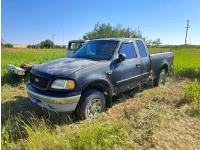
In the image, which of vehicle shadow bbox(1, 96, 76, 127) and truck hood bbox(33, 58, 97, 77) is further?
vehicle shadow bbox(1, 96, 76, 127)

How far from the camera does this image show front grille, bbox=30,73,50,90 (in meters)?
4.76

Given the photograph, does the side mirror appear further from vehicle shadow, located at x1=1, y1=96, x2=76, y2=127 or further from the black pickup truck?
vehicle shadow, located at x1=1, y1=96, x2=76, y2=127

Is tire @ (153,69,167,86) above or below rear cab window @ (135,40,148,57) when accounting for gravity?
below

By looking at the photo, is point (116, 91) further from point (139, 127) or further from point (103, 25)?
point (103, 25)

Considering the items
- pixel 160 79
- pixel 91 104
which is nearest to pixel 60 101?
pixel 91 104

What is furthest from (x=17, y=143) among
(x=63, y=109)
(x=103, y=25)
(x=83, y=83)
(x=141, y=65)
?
(x=103, y=25)

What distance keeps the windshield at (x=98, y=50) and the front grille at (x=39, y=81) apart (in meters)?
1.46

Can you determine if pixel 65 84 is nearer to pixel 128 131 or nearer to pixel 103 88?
pixel 103 88

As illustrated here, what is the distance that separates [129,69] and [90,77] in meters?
1.51

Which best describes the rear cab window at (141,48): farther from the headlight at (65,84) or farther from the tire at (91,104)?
the headlight at (65,84)

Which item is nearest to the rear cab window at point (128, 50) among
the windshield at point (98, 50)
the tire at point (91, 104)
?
the windshield at point (98, 50)

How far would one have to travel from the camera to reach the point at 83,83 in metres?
4.68

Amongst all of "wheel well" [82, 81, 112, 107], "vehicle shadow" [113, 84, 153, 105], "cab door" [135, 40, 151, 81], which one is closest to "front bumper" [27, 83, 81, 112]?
"wheel well" [82, 81, 112, 107]

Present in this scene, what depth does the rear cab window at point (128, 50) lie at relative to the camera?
6031 millimetres
